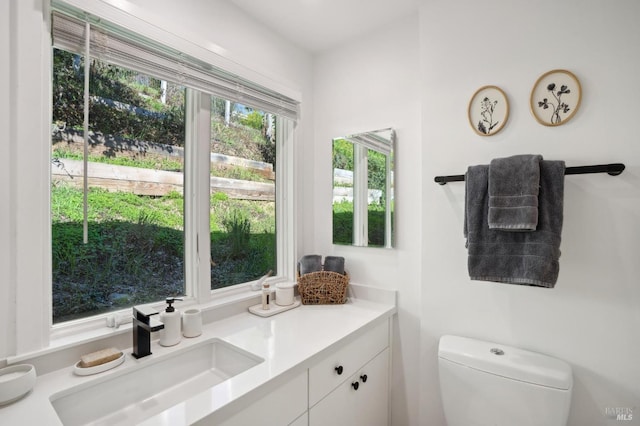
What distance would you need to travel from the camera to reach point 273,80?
1.75 meters

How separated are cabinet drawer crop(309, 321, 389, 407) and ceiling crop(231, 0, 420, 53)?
169cm

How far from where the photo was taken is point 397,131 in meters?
1.73

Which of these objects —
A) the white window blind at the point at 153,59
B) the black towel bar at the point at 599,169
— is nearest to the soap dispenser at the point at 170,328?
the white window blind at the point at 153,59

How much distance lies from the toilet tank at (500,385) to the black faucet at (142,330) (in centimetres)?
121

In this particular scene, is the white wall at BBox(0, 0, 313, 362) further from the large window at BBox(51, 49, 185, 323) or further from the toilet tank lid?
the toilet tank lid

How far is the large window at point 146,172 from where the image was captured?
3.74 feet

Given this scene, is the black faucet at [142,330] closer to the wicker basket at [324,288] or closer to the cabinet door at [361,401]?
the cabinet door at [361,401]

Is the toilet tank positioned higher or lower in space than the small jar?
lower

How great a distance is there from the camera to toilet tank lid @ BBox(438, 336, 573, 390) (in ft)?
3.71

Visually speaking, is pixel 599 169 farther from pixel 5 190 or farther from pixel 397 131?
pixel 5 190

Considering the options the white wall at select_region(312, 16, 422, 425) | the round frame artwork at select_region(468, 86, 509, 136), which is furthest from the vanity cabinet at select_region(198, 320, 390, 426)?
the round frame artwork at select_region(468, 86, 509, 136)

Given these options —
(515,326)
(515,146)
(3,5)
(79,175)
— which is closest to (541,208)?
(515,146)

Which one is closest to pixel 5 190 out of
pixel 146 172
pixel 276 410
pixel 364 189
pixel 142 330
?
pixel 146 172

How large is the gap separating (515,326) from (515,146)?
0.79 meters
